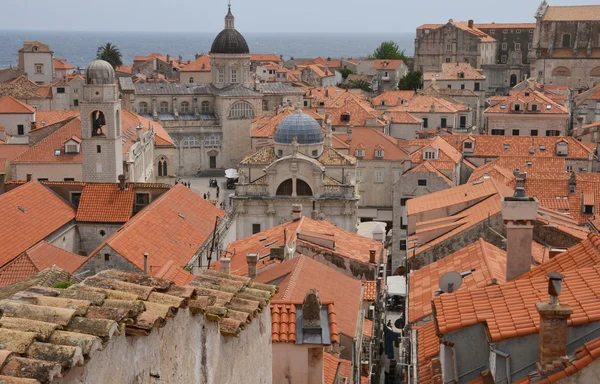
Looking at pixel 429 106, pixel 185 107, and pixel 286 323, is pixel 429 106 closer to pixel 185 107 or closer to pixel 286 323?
pixel 185 107

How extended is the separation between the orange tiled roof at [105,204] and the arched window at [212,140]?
1481 inches

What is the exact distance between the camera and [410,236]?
30859 millimetres

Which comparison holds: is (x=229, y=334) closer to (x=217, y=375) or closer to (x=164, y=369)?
(x=217, y=375)

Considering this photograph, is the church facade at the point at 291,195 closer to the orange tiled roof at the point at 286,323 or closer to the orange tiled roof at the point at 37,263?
the orange tiled roof at the point at 37,263

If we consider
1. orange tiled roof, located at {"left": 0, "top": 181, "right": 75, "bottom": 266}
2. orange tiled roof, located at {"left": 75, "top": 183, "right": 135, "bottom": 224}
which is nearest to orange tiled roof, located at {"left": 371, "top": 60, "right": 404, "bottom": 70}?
orange tiled roof, located at {"left": 75, "top": 183, "right": 135, "bottom": 224}

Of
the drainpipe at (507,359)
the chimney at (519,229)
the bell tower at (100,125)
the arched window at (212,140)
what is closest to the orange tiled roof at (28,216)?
the bell tower at (100,125)

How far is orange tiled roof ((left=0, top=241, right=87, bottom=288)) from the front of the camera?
26797 millimetres

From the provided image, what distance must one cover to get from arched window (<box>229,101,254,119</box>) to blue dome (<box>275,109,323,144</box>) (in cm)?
2871

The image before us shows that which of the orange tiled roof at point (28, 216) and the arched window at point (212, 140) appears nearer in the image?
the orange tiled roof at point (28, 216)

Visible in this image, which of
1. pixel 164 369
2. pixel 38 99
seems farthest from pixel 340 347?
pixel 38 99

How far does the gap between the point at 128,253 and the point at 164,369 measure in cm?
2138

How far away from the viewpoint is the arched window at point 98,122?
150ft

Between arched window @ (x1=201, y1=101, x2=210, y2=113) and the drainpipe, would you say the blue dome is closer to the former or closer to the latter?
arched window @ (x1=201, y1=101, x2=210, y2=113)

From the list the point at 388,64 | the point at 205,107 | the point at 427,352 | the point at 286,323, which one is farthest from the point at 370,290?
the point at 388,64
